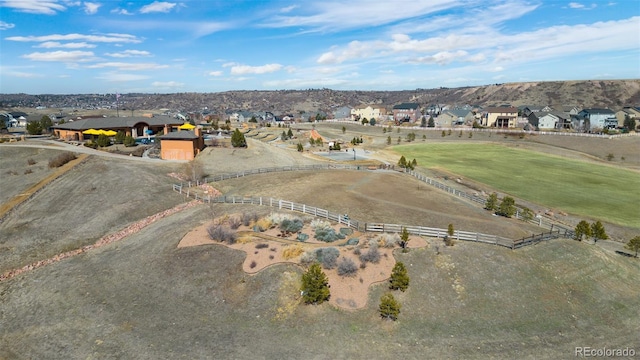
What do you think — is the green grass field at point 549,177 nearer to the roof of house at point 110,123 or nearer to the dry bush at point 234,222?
the dry bush at point 234,222

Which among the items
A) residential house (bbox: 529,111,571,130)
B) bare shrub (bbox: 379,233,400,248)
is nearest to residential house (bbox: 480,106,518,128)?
residential house (bbox: 529,111,571,130)

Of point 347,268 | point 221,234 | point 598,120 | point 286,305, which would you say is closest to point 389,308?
point 347,268

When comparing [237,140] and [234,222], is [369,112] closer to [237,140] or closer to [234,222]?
[237,140]

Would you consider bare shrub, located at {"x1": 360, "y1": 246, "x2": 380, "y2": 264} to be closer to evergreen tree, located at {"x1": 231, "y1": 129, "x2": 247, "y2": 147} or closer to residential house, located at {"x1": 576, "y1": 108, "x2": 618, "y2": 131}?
evergreen tree, located at {"x1": 231, "y1": 129, "x2": 247, "y2": 147}

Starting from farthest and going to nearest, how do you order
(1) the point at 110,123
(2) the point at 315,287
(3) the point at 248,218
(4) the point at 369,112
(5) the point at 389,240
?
(4) the point at 369,112, (1) the point at 110,123, (3) the point at 248,218, (5) the point at 389,240, (2) the point at 315,287

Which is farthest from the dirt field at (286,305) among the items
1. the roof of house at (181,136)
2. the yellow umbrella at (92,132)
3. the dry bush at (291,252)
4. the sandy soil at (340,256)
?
the yellow umbrella at (92,132)
